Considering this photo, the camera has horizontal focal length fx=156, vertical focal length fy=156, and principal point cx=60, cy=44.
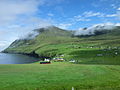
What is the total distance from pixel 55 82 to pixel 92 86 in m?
7.37

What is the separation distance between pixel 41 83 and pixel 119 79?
17.0 meters

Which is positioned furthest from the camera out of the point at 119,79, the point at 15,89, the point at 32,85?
the point at 119,79

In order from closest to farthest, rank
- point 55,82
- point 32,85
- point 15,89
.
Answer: point 15,89 → point 32,85 → point 55,82

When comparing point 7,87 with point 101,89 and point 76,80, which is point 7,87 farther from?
point 101,89

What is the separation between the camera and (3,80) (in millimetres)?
32188

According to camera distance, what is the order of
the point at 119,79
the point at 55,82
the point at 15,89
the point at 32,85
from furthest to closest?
the point at 119,79
the point at 55,82
the point at 32,85
the point at 15,89

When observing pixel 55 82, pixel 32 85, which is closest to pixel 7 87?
pixel 32 85

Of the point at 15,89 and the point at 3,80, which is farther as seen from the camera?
the point at 3,80

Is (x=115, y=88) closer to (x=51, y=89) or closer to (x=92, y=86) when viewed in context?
(x=92, y=86)

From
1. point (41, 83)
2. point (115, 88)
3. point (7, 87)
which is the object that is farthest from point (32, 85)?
point (115, 88)

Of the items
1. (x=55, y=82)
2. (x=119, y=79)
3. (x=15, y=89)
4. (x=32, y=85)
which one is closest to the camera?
(x=15, y=89)

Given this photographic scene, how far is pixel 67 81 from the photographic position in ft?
107

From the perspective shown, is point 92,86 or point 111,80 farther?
point 111,80

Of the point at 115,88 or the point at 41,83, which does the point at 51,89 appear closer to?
the point at 41,83
